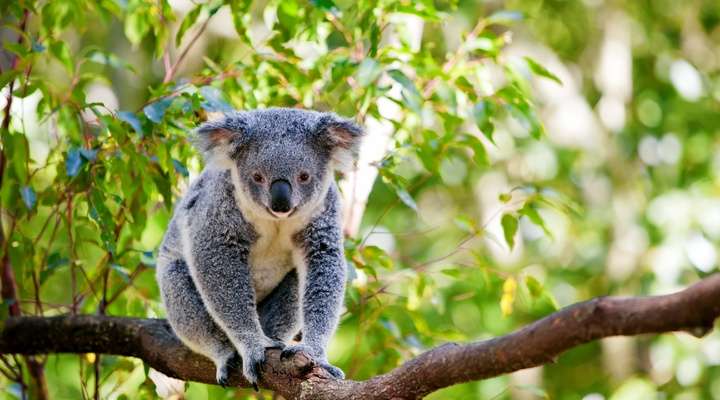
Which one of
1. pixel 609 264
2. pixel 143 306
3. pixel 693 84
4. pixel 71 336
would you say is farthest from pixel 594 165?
pixel 71 336

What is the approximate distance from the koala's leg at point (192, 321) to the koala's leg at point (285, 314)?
0.93 feet

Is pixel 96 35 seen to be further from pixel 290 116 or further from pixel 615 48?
pixel 290 116

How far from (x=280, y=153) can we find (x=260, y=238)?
17.1 inches

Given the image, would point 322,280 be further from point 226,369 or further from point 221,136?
point 221,136

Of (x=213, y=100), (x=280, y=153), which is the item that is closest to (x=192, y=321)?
(x=280, y=153)

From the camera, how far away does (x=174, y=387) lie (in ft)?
16.0

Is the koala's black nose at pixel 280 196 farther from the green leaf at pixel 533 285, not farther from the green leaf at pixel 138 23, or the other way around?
the green leaf at pixel 138 23

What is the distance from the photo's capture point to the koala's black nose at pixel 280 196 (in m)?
3.81

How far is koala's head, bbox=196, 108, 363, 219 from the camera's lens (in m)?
3.94

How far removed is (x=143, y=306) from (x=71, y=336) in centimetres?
77

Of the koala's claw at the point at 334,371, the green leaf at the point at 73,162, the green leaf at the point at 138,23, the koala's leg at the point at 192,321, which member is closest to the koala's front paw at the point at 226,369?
the koala's leg at the point at 192,321

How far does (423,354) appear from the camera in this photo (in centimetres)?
280

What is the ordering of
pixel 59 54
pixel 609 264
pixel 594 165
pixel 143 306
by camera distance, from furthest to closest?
pixel 594 165 < pixel 609 264 < pixel 143 306 < pixel 59 54

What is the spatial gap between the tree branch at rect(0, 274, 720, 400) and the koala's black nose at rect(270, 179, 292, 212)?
57 centimetres
